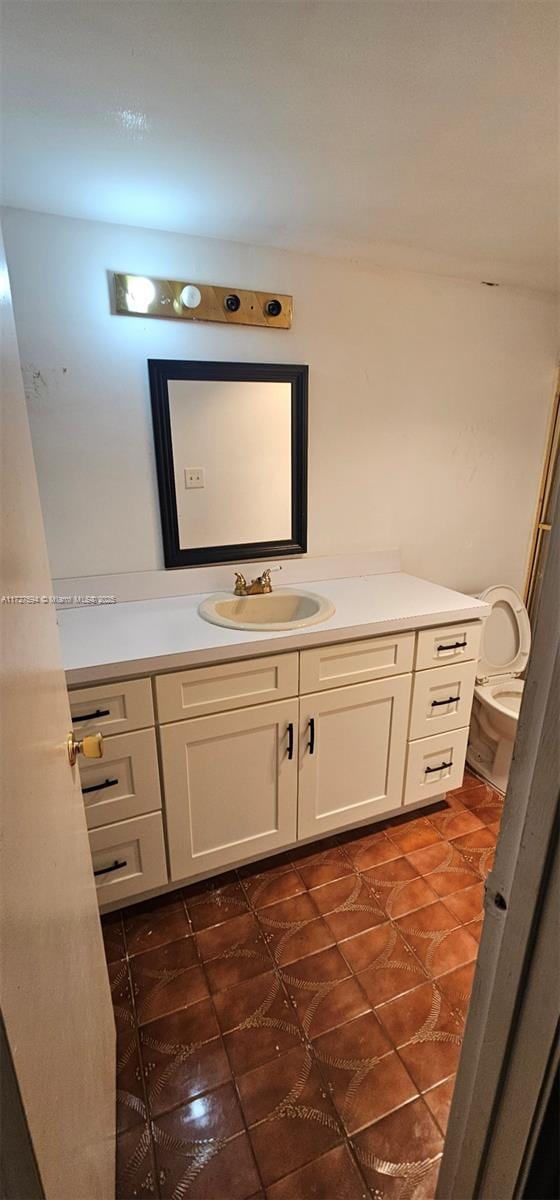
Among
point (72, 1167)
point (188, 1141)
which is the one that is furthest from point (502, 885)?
point (188, 1141)

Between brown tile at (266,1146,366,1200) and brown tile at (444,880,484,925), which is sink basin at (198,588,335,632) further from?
brown tile at (266,1146,366,1200)

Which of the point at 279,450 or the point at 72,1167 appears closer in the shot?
the point at 72,1167

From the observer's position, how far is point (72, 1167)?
0.62 meters

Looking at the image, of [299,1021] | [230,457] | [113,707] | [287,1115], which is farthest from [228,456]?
[287,1115]

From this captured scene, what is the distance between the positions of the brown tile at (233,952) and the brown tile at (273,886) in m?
0.07

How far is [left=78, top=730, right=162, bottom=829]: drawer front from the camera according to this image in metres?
1.36

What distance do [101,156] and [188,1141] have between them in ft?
7.19

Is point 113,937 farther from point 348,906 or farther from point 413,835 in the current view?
point 413,835

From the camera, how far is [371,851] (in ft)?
6.05

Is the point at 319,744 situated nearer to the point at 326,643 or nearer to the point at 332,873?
the point at 326,643

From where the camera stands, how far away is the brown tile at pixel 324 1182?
983 millimetres

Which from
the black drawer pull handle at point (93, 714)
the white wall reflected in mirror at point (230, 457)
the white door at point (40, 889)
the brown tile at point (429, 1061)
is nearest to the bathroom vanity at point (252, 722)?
the black drawer pull handle at point (93, 714)

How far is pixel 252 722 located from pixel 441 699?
0.77 metres

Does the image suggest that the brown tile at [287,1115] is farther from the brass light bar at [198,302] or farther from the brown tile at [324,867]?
the brass light bar at [198,302]
